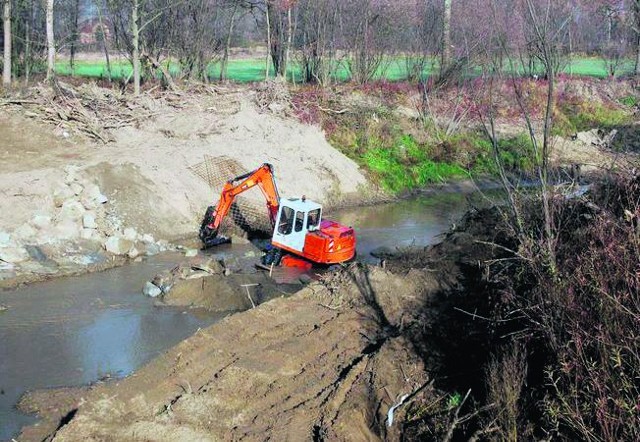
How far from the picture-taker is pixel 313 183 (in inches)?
1101

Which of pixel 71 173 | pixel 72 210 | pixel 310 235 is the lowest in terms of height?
pixel 310 235

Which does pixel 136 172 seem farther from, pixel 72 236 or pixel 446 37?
pixel 446 37

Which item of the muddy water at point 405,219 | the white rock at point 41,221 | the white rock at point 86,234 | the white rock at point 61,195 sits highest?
the white rock at point 61,195

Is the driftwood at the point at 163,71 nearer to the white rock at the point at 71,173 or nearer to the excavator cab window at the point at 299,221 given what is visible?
the white rock at the point at 71,173

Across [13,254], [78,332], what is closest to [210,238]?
[13,254]

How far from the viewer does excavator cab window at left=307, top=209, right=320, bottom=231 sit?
1941 cm

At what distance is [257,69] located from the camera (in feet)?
164

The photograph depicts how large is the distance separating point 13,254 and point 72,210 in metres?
2.51

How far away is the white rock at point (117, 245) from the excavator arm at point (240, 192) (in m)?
2.31

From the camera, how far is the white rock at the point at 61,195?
2125 centimetres

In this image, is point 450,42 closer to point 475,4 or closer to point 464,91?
point 464,91

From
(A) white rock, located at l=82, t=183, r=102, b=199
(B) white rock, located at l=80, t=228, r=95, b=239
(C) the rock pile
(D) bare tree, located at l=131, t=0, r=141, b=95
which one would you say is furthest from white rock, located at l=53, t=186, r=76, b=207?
(D) bare tree, located at l=131, t=0, r=141, b=95

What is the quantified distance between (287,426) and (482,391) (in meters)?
2.87

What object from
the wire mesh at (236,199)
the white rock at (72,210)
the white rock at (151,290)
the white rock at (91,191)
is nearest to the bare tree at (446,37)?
the wire mesh at (236,199)
